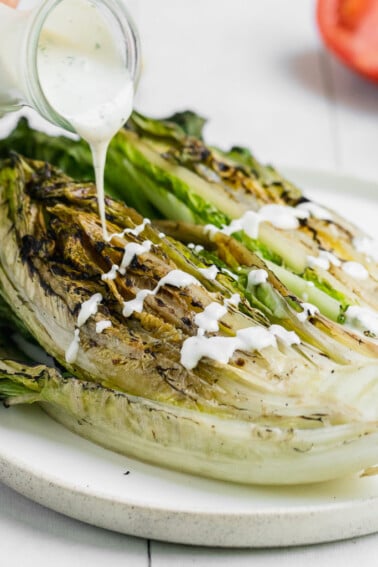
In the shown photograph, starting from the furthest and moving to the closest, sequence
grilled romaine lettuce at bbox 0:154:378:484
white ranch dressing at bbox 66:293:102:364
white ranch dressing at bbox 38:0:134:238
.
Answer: white ranch dressing at bbox 38:0:134:238, white ranch dressing at bbox 66:293:102:364, grilled romaine lettuce at bbox 0:154:378:484

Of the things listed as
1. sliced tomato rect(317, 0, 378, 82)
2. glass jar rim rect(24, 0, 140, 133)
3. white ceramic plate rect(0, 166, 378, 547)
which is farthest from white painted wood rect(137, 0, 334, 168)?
white ceramic plate rect(0, 166, 378, 547)

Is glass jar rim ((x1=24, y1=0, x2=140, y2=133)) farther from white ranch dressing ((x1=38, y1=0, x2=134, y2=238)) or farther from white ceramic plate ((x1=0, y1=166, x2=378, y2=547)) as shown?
white ceramic plate ((x1=0, y1=166, x2=378, y2=547))

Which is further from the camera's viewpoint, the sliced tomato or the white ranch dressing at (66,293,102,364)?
the sliced tomato

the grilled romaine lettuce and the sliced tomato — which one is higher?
the sliced tomato

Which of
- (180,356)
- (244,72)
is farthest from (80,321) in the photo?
(244,72)

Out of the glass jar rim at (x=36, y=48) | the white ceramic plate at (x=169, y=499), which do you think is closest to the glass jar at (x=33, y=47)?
the glass jar rim at (x=36, y=48)

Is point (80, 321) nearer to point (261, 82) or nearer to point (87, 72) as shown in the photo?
point (87, 72)
